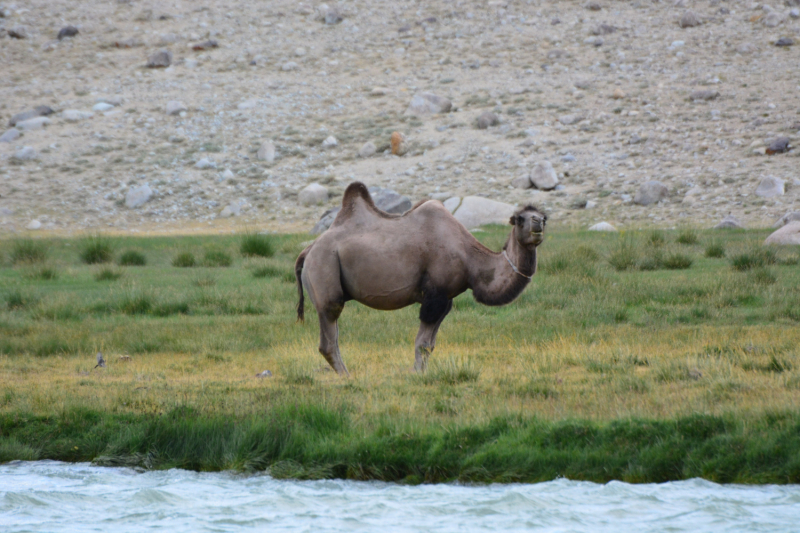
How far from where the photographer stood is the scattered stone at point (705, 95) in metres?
34.7

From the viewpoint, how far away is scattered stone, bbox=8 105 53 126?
130ft

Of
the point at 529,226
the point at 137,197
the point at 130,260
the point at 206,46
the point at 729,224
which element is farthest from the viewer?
the point at 206,46

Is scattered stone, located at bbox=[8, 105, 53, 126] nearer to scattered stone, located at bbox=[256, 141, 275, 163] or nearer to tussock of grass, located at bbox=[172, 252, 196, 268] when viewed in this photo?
scattered stone, located at bbox=[256, 141, 275, 163]

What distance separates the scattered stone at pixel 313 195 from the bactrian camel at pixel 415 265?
23.0 metres

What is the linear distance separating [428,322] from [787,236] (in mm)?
12430

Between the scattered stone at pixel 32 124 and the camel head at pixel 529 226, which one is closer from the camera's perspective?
the camel head at pixel 529 226

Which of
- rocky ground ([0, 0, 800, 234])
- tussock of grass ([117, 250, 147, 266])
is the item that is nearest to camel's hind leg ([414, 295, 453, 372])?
tussock of grass ([117, 250, 147, 266])

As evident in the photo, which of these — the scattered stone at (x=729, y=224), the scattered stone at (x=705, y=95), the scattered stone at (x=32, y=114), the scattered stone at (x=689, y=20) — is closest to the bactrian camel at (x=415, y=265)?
the scattered stone at (x=729, y=224)

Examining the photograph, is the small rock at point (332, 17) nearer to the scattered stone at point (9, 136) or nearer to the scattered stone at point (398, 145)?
the scattered stone at point (398, 145)

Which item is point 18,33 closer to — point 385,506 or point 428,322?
point 428,322

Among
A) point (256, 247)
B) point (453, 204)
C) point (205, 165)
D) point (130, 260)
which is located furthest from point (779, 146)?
point (205, 165)

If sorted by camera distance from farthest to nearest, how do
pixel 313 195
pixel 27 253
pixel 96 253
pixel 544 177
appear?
pixel 313 195
pixel 544 177
pixel 96 253
pixel 27 253

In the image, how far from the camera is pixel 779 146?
29391mm

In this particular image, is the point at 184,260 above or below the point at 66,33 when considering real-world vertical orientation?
below
